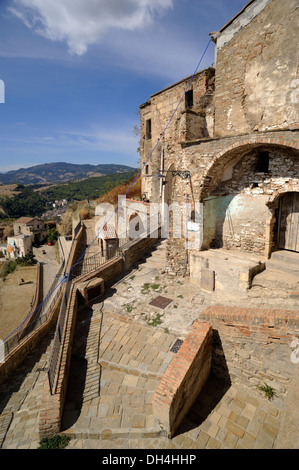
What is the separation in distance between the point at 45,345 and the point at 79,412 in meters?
4.29

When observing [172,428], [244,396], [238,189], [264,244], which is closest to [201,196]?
[238,189]

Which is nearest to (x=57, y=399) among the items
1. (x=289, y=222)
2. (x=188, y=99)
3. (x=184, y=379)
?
(x=184, y=379)

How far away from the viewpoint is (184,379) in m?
4.97

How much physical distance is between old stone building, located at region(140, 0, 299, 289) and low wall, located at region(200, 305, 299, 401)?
185 cm

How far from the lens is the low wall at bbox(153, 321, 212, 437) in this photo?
4672 millimetres

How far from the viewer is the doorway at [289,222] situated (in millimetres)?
7621

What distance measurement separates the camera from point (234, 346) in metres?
5.99

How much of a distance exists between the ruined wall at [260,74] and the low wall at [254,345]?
16.9 ft

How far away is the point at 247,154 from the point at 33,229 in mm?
44005

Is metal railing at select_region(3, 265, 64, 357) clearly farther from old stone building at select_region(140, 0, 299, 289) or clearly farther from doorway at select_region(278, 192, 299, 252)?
doorway at select_region(278, 192, 299, 252)

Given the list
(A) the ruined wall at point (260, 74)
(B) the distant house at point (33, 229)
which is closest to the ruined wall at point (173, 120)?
(A) the ruined wall at point (260, 74)

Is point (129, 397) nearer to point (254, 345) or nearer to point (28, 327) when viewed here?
point (254, 345)

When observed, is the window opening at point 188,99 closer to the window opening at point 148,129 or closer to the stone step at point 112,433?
the window opening at point 148,129
